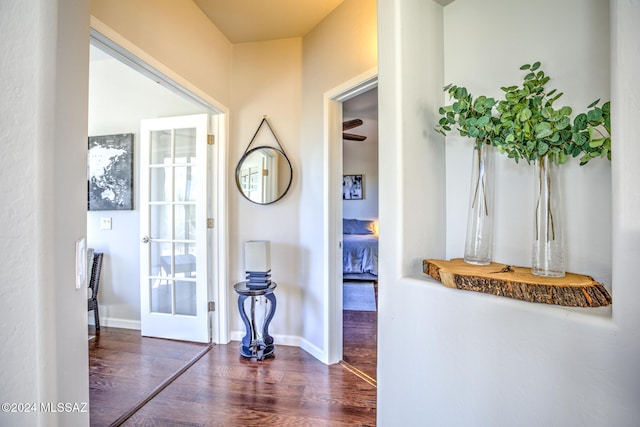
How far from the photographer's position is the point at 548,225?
0.78 meters

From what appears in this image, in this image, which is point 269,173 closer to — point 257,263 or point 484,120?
point 257,263

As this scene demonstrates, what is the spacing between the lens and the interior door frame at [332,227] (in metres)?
2.33

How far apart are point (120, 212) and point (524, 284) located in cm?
358

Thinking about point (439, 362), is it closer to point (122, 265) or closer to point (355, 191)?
point (122, 265)

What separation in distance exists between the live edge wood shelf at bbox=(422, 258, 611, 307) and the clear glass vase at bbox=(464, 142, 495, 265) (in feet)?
0.16

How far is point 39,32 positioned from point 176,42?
5.73 ft

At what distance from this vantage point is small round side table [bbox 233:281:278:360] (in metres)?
2.42

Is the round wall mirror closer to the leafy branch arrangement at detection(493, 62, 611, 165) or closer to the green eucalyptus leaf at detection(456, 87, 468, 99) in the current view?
the green eucalyptus leaf at detection(456, 87, 468, 99)

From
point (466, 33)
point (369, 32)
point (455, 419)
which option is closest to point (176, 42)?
point (369, 32)

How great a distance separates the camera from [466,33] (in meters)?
1.04

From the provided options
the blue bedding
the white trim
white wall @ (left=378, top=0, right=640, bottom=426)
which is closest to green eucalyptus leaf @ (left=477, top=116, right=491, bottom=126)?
white wall @ (left=378, top=0, right=640, bottom=426)

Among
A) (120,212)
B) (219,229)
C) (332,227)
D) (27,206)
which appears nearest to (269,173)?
(219,229)

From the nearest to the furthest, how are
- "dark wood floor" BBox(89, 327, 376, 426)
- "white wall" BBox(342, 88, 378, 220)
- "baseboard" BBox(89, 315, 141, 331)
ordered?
"dark wood floor" BBox(89, 327, 376, 426) < "baseboard" BBox(89, 315, 141, 331) < "white wall" BBox(342, 88, 378, 220)

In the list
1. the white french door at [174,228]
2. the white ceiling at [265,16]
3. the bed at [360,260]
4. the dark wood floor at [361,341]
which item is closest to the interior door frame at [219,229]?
the white french door at [174,228]
